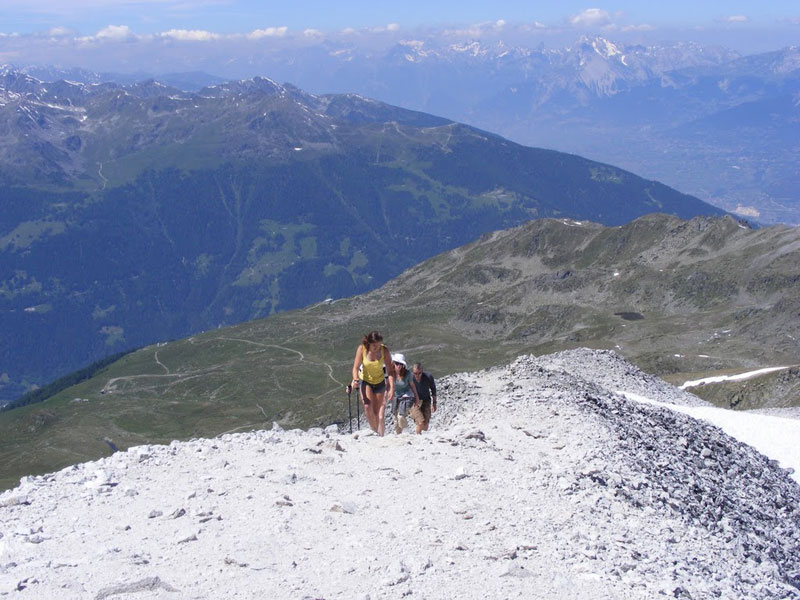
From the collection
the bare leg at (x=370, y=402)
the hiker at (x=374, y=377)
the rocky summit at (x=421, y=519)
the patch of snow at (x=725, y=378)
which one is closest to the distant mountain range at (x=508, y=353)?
the patch of snow at (x=725, y=378)

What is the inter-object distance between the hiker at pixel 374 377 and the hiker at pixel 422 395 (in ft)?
3.82

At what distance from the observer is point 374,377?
26578 mm

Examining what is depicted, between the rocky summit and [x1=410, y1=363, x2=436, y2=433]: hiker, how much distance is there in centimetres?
194

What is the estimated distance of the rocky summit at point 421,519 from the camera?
15.3 m

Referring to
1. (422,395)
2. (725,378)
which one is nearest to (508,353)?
(725,378)

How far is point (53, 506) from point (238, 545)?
6.44 m

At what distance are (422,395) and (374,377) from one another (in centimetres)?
223

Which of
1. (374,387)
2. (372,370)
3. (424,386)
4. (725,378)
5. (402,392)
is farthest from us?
(725,378)

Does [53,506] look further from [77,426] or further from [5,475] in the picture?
[77,426]

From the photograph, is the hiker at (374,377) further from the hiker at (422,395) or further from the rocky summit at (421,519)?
the rocky summit at (421,519)

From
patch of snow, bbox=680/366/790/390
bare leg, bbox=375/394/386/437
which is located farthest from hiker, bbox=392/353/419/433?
patch of snow, bbox=680/366/790/390

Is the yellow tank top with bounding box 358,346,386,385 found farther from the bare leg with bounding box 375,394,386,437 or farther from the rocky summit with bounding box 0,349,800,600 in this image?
the rocky summit with bounding box 0,349,800,600

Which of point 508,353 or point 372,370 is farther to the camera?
point 508,353

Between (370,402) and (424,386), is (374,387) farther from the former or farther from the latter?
(424,386)
